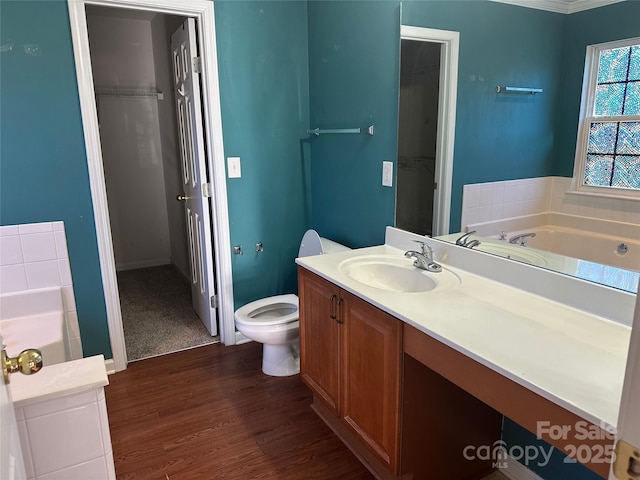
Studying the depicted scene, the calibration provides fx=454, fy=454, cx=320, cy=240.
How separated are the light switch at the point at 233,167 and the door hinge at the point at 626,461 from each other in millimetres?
2636

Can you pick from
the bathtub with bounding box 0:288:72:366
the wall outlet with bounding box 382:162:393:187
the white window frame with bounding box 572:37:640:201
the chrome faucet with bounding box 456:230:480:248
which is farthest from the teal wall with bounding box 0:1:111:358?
the white window frame with bounding box 572:37:640:201

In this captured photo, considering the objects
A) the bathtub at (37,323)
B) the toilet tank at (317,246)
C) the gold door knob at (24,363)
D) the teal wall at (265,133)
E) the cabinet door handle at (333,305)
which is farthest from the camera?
the teal wall at (265,133)

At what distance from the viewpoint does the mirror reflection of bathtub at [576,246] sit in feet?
4.68

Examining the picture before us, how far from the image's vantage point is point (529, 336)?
1.34 metres

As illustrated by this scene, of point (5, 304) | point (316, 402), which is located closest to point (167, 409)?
point (316, 402)

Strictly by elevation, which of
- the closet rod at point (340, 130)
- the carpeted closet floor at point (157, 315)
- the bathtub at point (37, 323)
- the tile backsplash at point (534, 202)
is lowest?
the carpeted closet floor at point (157, 315)

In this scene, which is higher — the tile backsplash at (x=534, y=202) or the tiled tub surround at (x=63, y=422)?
the tile backsplash at (x=534, y=202)

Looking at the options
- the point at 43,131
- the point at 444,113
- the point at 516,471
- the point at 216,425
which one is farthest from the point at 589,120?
the point at 43,131

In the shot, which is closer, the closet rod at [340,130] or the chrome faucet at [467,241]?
the chrome faucet at [467,241]

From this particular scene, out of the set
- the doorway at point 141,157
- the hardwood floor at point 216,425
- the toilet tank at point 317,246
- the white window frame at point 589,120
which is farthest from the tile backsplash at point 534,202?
the doorway at point 141,157

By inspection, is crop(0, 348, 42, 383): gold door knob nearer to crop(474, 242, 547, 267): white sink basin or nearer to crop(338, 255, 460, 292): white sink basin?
crop(338, 255, 460, 292): white sink basin

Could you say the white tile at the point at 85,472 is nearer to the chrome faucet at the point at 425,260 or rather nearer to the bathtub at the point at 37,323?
the bathtub at the point at 37,323

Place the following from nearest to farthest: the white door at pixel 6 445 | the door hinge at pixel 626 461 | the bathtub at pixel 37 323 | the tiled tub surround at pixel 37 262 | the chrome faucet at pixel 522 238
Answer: the door hinge at pixel 626 461 → the white door at pixel 6 445 → the chrome faucet at pixel 522 238 → the bathtub at pixel 37 323 → the tiled tub surround at pixel 37 262

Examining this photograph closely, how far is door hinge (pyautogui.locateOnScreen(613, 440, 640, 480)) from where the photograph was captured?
0.54m
